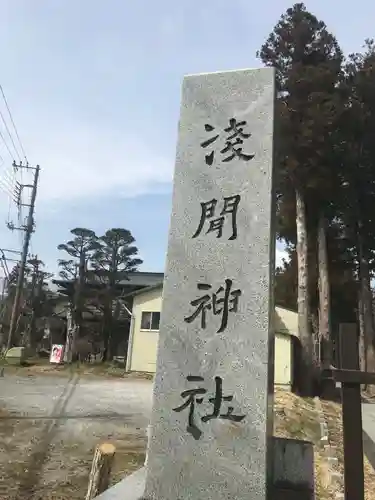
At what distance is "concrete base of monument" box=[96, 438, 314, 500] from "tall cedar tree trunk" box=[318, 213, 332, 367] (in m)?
15.1

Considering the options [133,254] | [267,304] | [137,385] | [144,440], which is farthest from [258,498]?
[133,254]

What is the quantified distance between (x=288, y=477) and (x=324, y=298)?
1589 cm

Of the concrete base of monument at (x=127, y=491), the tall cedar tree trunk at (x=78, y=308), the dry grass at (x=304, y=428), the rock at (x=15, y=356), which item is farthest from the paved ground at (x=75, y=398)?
the concrete base of monument at (x=127, y=491)

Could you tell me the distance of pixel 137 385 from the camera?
1738 centimetres

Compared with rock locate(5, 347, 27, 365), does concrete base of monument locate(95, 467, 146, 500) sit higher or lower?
lower

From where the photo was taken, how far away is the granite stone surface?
2857 mm

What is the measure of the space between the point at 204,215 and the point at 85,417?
7.97m

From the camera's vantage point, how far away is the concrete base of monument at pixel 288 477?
2906 millimetres

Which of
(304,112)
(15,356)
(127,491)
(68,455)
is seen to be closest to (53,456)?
(68,455)

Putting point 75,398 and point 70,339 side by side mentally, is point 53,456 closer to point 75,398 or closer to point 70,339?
point 75,398

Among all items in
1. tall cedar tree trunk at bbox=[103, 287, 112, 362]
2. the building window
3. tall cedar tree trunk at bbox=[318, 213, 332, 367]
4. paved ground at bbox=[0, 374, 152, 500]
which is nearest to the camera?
paved ground at bbox=[0, 374, 152, 500]

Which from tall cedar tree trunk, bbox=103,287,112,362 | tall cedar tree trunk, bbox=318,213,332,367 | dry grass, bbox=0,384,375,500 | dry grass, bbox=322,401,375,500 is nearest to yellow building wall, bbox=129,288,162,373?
tall cedar tree trunk, bbox=103,287,112,362

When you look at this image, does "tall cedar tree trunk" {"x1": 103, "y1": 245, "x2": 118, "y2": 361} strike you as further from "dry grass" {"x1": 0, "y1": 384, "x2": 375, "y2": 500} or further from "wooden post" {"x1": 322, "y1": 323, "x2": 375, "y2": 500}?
"wooden post" {"x1": 322, "y1": 323, "x2": 375, "y2": 500}

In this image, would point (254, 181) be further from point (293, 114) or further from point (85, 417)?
point (293, 114)
